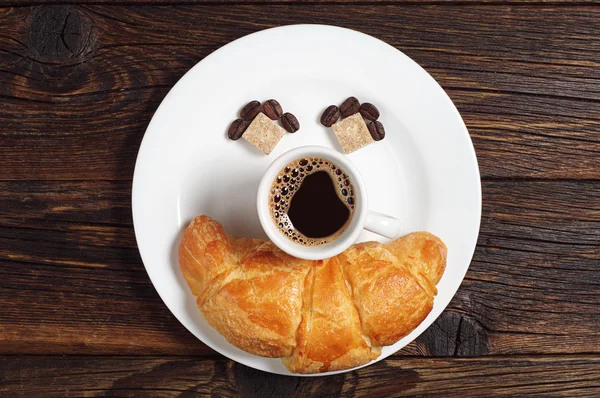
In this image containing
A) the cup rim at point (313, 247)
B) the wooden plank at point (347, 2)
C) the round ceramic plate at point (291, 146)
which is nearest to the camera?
the cup rim at point (313, 247)

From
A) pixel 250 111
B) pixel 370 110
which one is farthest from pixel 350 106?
pixel 250 111

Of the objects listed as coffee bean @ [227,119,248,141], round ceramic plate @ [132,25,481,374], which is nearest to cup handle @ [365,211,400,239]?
round ceramic plate @ [132,25,481,374]

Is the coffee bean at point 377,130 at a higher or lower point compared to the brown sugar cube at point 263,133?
higher

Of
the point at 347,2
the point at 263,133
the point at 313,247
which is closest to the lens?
the point at 313,247

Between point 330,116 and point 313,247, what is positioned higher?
point 330,116

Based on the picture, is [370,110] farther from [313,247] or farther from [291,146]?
[313,247]

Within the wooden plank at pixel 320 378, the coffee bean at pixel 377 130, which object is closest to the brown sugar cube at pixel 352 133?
the coffee bean at pixel 377 130

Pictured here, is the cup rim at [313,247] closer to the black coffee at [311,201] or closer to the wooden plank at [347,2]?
the black coffee at [311,201]
